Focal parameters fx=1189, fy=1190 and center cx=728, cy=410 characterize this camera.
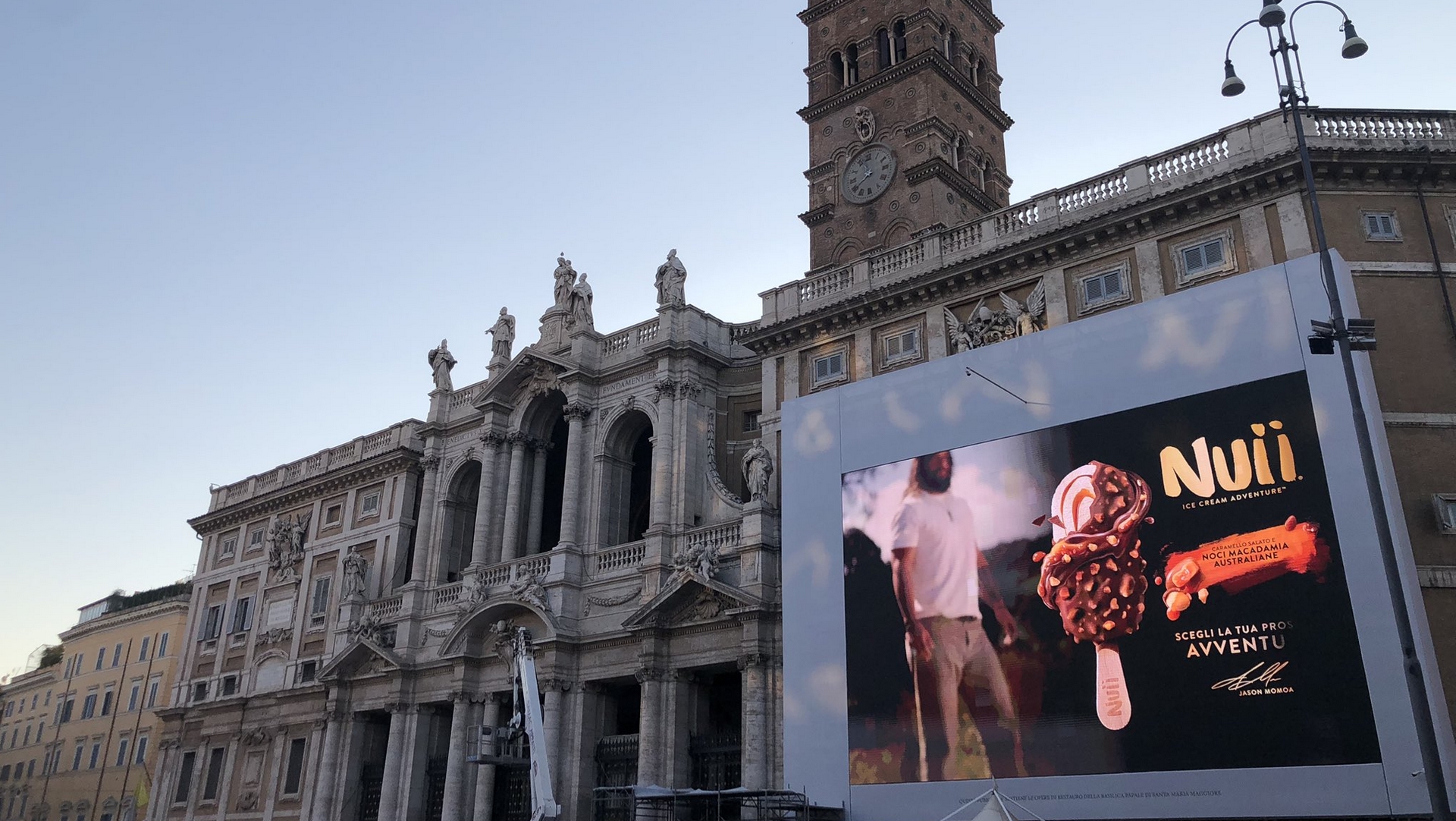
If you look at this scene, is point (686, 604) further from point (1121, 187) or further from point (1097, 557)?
point (1121, 187)

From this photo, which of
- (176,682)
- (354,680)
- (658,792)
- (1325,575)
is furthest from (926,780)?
(176,682)

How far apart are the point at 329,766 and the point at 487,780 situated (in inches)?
352

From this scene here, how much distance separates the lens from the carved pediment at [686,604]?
113 feet

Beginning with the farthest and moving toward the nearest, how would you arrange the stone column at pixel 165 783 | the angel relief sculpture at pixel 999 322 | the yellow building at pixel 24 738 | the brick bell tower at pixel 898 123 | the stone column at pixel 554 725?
the yellow building at pixel 24 738 → the stone column at pixel 165 783 → the brick bell tower at pixel 898 123 → the stone column at pixel 554 725 → the angel relief sculpture at pixel 999 322

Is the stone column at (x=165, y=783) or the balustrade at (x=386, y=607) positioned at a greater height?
the balustrade at (x=386, y=607)

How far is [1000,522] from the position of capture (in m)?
28.7

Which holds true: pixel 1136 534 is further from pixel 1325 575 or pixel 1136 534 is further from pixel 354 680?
pixel 354 680

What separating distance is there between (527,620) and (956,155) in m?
23.2

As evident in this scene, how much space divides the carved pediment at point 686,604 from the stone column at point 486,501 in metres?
8.47

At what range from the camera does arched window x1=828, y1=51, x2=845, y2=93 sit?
48312mm

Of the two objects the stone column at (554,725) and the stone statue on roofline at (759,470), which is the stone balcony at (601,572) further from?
the stone column at (554,725)

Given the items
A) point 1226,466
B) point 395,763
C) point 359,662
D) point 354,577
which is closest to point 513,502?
point 354,577

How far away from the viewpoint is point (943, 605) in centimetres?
2909
